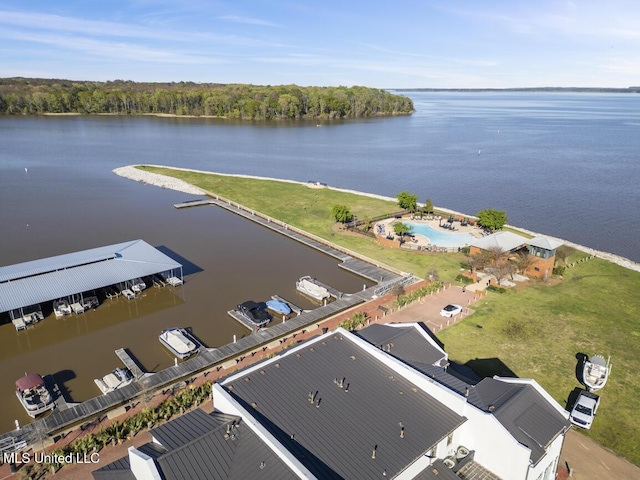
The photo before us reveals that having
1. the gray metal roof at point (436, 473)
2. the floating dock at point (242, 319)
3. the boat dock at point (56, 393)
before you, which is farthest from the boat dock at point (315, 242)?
the gray metal roof at point (436, 473)

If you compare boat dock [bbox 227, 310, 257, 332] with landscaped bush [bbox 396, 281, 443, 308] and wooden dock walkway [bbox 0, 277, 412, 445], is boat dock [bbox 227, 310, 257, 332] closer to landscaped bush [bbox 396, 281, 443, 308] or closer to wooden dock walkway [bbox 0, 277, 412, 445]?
wooden dock walkway [bbox 0, 277, 412, 445]

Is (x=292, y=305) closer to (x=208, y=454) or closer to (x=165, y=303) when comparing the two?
(x=165, y=303)

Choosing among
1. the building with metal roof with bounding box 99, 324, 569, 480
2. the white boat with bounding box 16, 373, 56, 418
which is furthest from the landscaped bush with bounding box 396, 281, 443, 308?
the white boat with bounding box 16, 373, 56, 418

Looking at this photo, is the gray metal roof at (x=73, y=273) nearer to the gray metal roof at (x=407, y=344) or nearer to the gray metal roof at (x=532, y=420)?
the gray metal roof at (x=407, y=344)

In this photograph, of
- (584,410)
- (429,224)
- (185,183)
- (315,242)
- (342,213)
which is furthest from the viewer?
(185,183)

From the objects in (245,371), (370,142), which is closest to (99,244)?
(245,371)

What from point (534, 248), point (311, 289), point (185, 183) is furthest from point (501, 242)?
point (185, 183)

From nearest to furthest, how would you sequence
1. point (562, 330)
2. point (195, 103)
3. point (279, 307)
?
point (562, 330), point (279, 307), point (195, 103)
